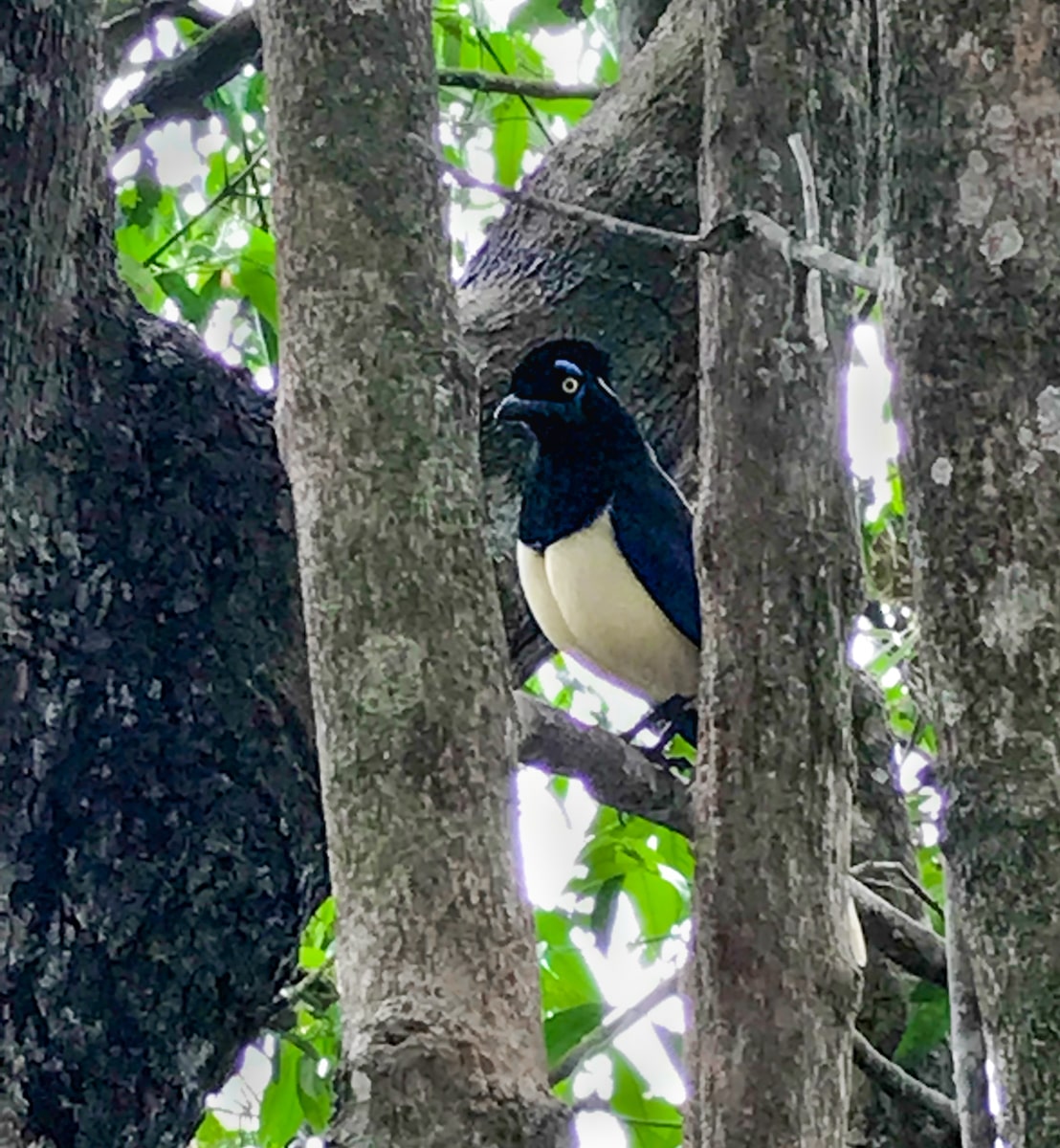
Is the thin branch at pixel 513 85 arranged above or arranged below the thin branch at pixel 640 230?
above

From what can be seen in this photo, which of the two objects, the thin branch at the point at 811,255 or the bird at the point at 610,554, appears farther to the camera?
the bird at the point at 610,554

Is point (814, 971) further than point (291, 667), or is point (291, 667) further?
point (291, 667)

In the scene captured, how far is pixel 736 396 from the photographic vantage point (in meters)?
0.99

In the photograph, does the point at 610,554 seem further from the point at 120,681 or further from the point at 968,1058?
the point at 968,1058

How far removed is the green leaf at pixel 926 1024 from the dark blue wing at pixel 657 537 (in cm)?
78

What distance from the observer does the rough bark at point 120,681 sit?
150 centimetres

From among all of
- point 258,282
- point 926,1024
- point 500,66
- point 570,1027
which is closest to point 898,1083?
point 926,1024

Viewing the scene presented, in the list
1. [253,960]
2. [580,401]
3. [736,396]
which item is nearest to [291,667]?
[253,960]

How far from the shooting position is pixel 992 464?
74 centimetres

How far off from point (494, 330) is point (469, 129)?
60cm

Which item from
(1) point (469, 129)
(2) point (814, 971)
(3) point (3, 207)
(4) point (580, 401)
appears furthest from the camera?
(1) point (469, 129)

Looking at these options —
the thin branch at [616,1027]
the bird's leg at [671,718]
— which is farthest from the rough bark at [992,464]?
the bird's leg at [671,718]

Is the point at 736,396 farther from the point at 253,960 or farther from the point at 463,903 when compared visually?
the point at 253,960

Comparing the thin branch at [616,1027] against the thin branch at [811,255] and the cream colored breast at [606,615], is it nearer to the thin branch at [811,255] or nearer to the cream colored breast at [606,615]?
the thin branch at [811,255]
